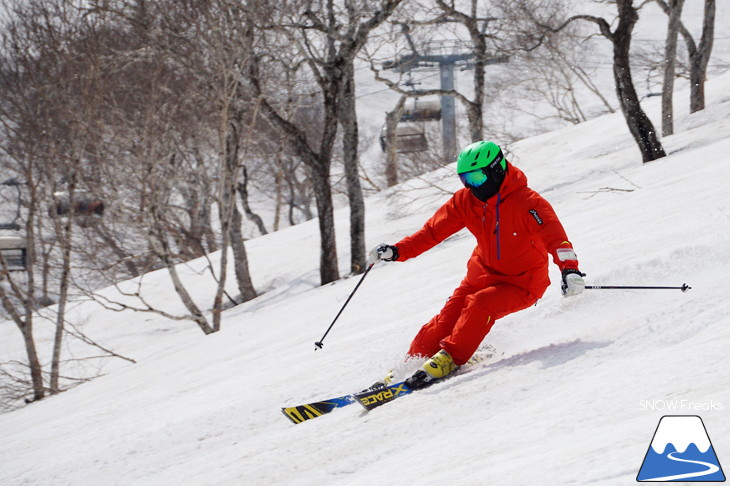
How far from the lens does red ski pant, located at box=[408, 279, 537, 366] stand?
13.5 ft

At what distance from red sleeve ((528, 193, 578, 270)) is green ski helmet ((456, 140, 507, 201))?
246mm

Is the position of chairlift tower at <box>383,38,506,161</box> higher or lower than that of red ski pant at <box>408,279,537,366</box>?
higher

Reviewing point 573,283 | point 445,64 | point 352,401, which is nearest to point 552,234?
point 573,283

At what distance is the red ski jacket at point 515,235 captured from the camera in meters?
4.20

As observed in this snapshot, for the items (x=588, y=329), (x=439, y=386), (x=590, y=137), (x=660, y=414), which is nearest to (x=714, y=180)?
(x=588, y=329)

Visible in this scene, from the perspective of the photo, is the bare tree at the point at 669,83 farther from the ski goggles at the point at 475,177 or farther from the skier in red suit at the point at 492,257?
the ski goggles at the point at 475,177

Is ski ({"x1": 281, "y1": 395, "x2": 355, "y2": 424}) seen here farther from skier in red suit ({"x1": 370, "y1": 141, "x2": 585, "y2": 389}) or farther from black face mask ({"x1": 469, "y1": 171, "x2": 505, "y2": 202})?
black face mask ({"x1": 469, "y1": 171, "x2": 505, "y2": 202})

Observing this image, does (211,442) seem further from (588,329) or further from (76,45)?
(76,45)

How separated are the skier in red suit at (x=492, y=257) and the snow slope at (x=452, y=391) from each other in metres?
0.22

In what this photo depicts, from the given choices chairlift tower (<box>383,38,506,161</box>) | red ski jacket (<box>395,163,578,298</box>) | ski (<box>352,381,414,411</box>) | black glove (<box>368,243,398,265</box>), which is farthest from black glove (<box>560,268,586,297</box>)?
chairlift tower (<box>383,38,506,161</box>)

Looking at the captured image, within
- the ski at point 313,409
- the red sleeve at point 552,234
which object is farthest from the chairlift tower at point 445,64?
the ski at point 313,409

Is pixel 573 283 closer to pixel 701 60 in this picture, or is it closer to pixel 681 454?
pixel 681 454

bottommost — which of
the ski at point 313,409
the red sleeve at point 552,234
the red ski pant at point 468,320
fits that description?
A: the ski at point 313,409

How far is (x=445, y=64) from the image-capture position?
25.6m
